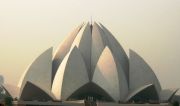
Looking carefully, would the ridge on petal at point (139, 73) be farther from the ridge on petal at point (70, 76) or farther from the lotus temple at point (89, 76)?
the ridge on petal at point (70, 76)

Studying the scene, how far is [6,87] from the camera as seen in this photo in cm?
4119

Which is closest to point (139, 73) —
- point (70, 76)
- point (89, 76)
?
point (89, 76)

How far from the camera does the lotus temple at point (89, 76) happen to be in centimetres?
3788

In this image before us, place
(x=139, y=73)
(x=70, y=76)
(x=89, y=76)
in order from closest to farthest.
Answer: (x=70, y=76), (x=89, y=76), (x=139, y=73)

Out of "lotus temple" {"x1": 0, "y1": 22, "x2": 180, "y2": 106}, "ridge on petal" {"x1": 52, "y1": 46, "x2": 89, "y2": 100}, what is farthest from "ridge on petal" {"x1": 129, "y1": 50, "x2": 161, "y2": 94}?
"ridge on petal" {"x1": 52, "y1": 46, "x2": 89, "y2": 100}

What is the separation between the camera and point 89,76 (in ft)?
→ 131

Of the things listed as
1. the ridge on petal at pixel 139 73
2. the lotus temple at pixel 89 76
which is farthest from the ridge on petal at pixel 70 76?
the ridge on petal at pixel 139 73

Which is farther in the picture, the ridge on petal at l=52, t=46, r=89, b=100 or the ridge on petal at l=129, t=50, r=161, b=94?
the ridge on petal at l=129, t=50, r=161, b=94

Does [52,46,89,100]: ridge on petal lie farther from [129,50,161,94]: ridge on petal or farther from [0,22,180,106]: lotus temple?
[129,50,161,94]: ridge on petal

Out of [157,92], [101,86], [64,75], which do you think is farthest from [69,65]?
[157,92]

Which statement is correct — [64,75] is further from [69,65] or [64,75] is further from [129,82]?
[129,82]

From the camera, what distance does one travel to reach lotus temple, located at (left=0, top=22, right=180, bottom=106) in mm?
37875

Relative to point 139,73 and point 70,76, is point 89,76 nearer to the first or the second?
point 70,76

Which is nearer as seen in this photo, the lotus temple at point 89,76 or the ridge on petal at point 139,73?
the lotus temple at point 89,76
